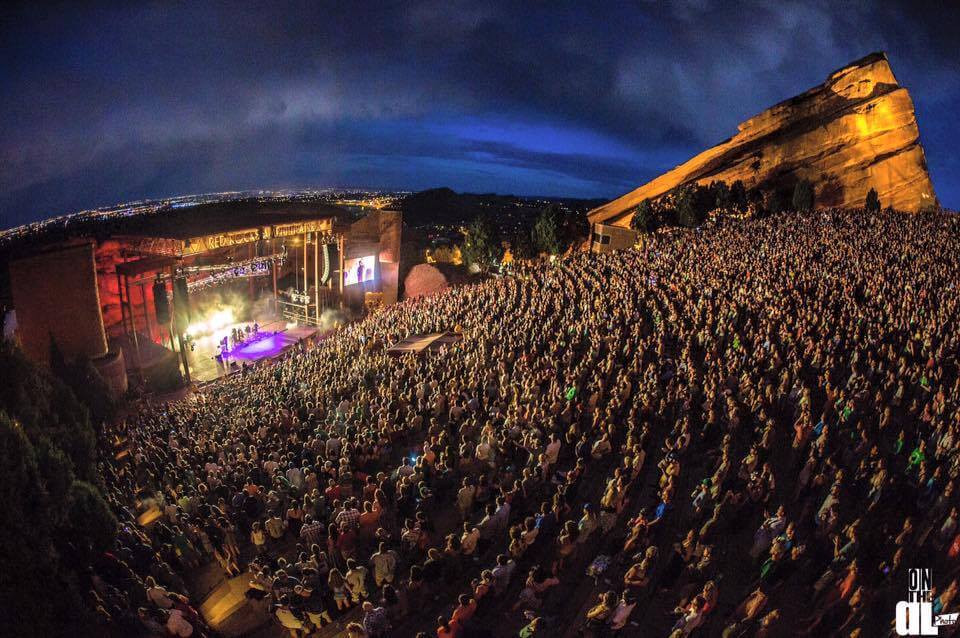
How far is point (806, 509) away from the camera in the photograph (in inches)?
269

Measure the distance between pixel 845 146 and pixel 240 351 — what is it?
38.7 meters

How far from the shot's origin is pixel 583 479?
26.6ft

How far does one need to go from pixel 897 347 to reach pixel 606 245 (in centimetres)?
2306

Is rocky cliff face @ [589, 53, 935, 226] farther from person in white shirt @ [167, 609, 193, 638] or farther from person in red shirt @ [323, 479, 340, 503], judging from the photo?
person in white shirt @ [167, 609, 193, 638]

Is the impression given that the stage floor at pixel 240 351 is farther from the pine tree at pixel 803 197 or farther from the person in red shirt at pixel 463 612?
the pine tree at pixel 803 197

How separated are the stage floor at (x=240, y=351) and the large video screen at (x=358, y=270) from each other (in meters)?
4.56

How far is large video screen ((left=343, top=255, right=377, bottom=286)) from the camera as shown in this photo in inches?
1041

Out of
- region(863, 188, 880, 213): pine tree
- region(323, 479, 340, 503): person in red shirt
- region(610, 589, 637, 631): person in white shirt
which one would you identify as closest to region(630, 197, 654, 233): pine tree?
region(863, 188, 880, 213): pine tree

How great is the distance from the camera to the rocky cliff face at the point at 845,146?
31.7 m

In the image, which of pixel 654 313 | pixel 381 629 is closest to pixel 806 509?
pixel 381 629

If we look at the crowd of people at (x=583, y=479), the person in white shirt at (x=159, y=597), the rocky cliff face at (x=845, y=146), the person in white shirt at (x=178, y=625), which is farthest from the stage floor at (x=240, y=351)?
the rocky cliff face at (x=845, y=146)

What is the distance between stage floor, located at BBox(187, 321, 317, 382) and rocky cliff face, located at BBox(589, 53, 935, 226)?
949 inches

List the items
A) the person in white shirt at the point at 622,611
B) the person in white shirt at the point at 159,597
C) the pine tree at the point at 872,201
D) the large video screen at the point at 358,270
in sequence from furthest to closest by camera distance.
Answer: the pine tree at the point at 872,201 → the large video screen at the point at 358,270 → the person in white shirt at the point at 159,597 → the person in white shirt at the point at 622,611

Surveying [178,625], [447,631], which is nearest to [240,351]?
[178,625]
